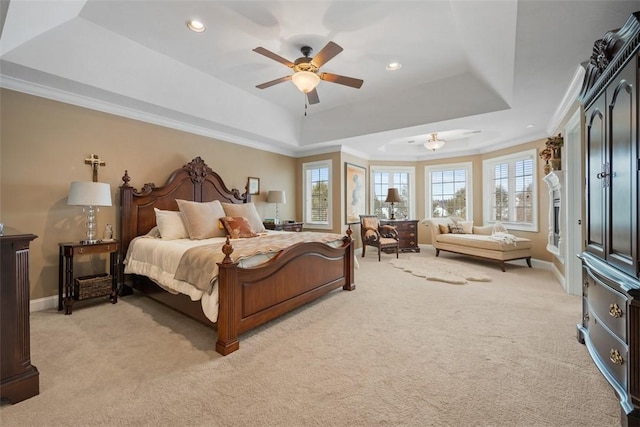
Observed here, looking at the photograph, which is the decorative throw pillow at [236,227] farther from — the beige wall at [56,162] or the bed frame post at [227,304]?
the bed frame post at [227,304]

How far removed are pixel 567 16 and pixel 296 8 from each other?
2197 millimetres

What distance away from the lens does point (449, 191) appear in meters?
7.19

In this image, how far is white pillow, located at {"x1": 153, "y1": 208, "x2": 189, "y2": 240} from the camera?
352 cm

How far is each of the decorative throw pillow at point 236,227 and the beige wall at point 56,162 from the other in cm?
132

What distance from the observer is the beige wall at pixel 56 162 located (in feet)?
9.57

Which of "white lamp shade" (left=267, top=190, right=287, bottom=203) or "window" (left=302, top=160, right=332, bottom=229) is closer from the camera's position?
"white lamp shade" (left=267, top=190, right=287, bottom=203)

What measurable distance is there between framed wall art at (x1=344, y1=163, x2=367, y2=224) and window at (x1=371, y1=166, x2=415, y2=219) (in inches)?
19.5

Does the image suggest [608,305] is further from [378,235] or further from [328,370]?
[378,235]

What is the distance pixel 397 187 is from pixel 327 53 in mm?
5429

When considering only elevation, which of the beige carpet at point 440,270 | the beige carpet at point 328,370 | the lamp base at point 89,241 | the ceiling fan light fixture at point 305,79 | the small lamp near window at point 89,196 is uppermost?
the ceiling fan light fixture at point 305,79

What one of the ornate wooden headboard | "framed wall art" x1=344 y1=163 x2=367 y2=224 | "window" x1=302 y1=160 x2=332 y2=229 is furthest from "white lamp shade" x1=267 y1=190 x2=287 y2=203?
"framed wall art" x1=344 y1=163 x2=367 y2=224

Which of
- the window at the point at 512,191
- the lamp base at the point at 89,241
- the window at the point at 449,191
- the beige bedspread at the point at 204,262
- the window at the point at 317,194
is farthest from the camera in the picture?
the window at the point at 449,191

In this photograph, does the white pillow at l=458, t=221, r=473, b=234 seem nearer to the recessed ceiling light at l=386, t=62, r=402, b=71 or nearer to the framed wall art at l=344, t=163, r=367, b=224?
the framed wall art at l=344, t=163, r=367, b=224

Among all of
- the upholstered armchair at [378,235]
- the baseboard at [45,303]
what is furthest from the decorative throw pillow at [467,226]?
the baseboard at [45,303]
